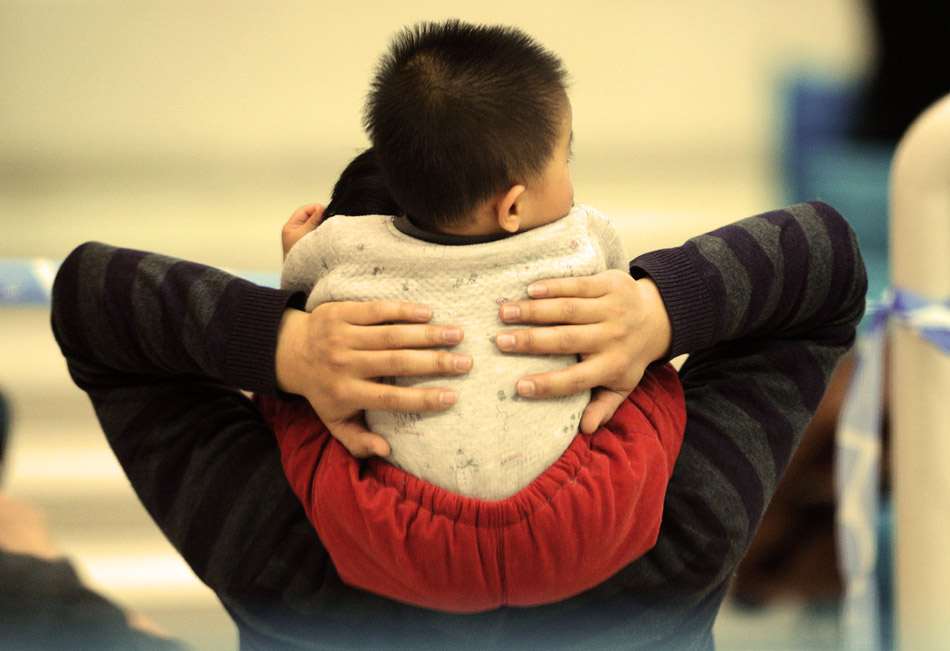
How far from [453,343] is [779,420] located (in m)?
0.15

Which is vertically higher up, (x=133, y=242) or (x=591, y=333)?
(x=591, y=333)

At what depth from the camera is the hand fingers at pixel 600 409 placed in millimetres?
300

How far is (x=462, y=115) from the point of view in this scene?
0.94ft

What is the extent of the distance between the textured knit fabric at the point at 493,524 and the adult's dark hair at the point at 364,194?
0.11 metres

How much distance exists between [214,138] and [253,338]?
1034 mm

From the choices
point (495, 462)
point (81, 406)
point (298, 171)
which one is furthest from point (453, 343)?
point (81, 406)

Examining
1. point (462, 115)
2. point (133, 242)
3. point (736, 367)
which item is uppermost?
point (462, 115)

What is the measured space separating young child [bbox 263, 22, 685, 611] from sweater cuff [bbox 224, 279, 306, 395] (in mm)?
22

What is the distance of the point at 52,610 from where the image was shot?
17.9 inches

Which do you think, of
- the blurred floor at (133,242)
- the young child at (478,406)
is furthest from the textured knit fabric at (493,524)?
the blurred floor at (133,242)

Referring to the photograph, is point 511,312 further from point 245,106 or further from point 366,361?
point 245,106

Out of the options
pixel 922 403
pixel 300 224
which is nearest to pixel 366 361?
pixel 300 224

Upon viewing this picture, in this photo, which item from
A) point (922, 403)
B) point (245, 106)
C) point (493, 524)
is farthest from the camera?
point (245, 106)

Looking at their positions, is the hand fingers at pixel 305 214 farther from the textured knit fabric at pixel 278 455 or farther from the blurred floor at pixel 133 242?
the blurred floor at pixel 133 242
